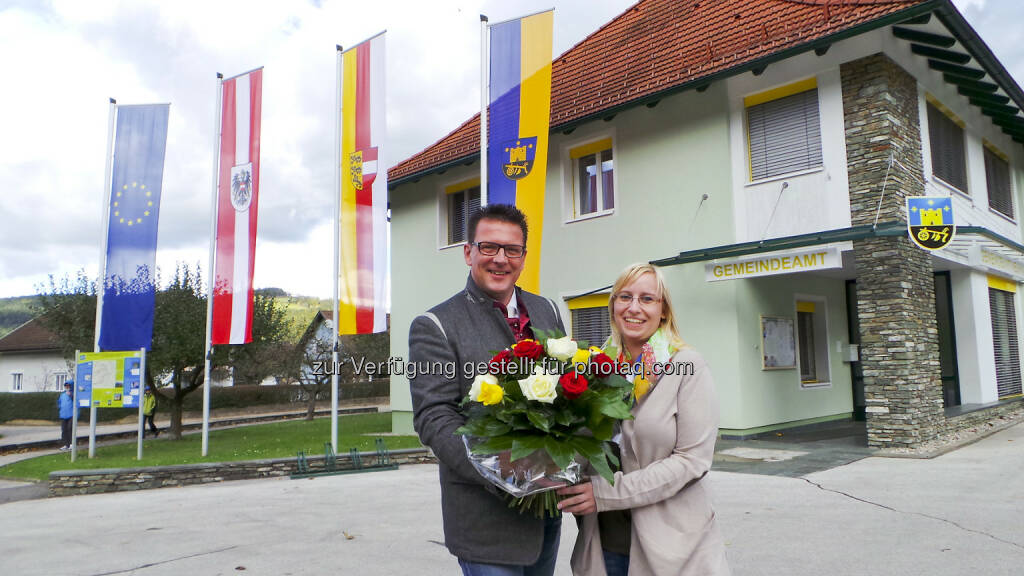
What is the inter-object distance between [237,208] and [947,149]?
44.8 ft

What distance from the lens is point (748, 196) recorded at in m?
11.3

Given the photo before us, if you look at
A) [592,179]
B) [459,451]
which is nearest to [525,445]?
[459,451]

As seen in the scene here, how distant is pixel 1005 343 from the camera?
45.9 ft

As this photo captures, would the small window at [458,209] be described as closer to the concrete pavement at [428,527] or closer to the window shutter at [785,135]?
the window shutter at [785,135]

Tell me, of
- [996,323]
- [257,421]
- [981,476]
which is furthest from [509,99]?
[257,421]

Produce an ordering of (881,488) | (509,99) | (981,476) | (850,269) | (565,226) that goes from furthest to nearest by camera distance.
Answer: (565,226) → (850,269) → (509,99) → (981,476) → (881,488)

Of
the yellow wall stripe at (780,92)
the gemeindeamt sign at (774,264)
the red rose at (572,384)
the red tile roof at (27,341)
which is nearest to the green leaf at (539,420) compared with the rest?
the red rose at (572,384)

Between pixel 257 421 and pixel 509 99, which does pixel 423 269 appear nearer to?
pixel 509 99

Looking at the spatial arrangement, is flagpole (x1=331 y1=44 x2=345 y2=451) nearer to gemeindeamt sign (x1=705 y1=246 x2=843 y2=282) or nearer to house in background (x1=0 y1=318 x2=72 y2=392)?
gemeindeamt sign (x1=705 y1=246 x2=843 y2=282)

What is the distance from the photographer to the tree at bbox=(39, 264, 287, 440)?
55.5 ft

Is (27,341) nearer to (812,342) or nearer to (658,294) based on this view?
(812,342)

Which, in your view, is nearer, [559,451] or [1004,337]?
[559,451]

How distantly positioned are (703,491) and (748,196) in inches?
383

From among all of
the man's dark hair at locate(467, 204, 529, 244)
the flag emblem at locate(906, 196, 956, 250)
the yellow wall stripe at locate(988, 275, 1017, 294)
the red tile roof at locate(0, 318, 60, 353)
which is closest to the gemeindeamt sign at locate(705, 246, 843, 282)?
the flag emblem at locate(906, 196, 956, 250)
